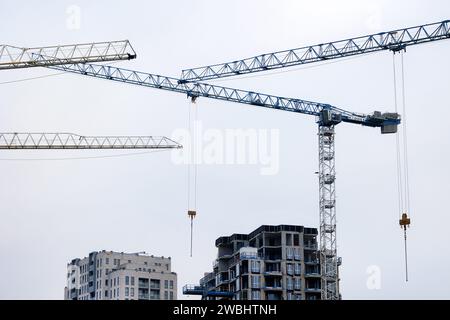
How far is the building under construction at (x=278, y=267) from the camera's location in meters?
190

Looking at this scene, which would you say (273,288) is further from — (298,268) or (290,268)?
(298,268)

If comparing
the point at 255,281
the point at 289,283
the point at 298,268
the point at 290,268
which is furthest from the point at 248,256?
the point at 298,268

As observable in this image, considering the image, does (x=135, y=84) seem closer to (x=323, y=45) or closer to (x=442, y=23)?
(x=323, y=45)

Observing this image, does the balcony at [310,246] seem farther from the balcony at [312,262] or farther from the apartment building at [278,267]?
the balcony at [312,262]

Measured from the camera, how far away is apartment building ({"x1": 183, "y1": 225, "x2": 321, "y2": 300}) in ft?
622

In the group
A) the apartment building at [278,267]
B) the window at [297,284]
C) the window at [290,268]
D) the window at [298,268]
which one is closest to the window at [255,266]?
the apartment building at [278,267]

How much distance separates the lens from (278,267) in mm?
191375

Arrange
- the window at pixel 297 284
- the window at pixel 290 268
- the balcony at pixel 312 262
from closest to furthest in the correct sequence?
the window at pixel 290 268
the window at pixel 297 284
the balcony at pixel 312 262

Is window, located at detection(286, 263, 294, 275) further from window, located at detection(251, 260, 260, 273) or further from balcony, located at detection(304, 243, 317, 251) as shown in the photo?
window, located at detection(251, 260, 260, 273)

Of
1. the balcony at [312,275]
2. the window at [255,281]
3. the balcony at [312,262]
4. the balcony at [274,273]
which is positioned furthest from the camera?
the balcony at [312,275]

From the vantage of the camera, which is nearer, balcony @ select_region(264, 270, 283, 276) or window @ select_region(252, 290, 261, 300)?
window @ select_region(252, 290, 261, 300)

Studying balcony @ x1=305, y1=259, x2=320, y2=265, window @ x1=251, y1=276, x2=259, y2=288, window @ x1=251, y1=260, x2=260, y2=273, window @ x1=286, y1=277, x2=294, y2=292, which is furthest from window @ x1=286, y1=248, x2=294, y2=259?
window @ x1=251, y1=276, x2=259, y2=288

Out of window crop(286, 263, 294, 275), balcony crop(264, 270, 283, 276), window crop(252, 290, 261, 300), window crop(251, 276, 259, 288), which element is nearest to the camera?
window crop(252, 290, 261, 300)
